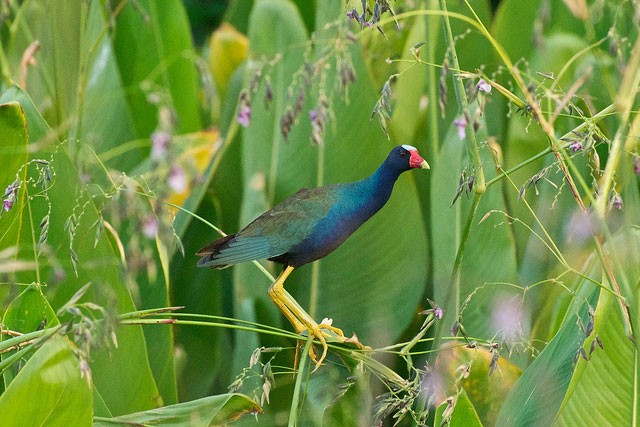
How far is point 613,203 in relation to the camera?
3.16 feet

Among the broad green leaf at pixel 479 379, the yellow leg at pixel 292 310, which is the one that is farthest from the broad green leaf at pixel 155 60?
the broad green leaf at pixel 479 379

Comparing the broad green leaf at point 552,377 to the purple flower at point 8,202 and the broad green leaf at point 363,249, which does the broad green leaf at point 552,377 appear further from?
the purple flower at point 8,202

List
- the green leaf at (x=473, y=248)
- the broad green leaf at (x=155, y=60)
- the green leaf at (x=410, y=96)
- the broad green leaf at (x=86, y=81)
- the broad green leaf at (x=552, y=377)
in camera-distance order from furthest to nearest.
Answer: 1. the broad green leaf at (x=155, y=60)
2. the broad green leaf at (x=86, y=81)
3. the green leaf at (x=410, y=96)
4. the green leaf at (x=473, y=248)
5. the broad green leaf at (x=552, y=377)

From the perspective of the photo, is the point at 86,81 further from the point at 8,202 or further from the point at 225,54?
the point at 8,202

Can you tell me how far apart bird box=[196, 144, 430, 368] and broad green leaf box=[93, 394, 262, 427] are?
183 mm

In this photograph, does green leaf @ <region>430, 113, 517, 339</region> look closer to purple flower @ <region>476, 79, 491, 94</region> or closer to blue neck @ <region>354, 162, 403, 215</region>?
blue neck @ <region>354, 162, 403, 215</region>

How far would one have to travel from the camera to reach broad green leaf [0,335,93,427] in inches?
34.8

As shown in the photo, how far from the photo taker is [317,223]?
122 cm

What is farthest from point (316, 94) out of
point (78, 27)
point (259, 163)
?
point (78, 27)

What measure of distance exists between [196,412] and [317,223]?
325mm

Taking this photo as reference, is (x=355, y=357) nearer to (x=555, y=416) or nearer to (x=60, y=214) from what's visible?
(x=555, y=416)

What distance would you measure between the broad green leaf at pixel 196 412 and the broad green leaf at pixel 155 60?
1.21 m

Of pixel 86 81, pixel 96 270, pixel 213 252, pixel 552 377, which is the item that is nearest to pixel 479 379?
pixel 552 377

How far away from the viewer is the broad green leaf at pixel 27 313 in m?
1.11
